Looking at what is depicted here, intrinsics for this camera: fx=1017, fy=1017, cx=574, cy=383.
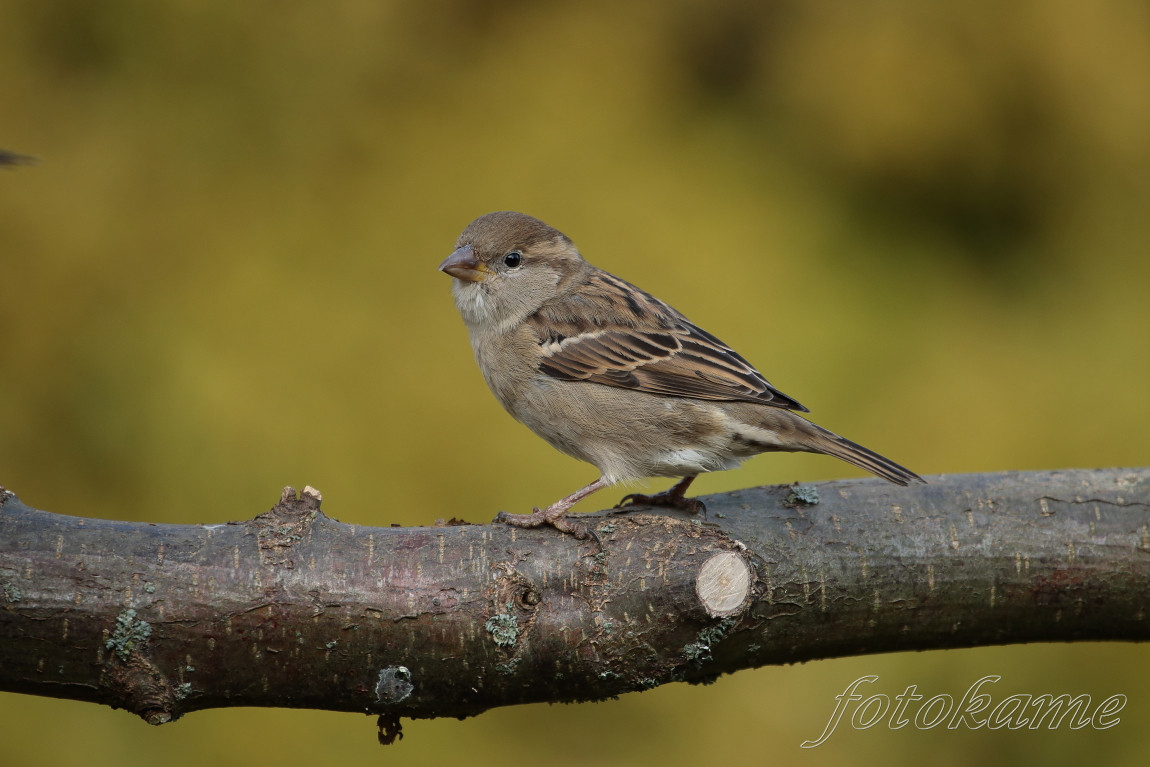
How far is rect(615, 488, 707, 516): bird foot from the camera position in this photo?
3688 mm

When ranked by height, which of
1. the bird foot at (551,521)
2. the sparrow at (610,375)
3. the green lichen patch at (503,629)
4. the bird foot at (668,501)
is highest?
the sparrow at (610,375)

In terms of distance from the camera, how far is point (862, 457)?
3.61 m

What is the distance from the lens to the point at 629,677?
306 centimetres

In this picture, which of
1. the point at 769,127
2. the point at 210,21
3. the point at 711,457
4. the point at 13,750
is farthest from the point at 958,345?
the point at 13,750

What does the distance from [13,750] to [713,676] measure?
11.5ft

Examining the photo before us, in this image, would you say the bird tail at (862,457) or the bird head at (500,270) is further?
the bird head at (500,270)

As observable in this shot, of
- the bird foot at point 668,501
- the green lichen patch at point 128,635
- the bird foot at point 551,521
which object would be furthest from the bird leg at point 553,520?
the green lichen patch at point 128,635

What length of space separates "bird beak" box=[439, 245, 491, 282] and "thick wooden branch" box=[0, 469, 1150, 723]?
161cm

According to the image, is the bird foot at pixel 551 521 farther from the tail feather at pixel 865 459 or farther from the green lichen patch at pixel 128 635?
the green lichen patch at pixel 128 635

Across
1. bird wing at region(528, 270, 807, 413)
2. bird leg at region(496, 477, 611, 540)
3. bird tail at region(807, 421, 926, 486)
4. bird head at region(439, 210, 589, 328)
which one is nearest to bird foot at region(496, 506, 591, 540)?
bird leg at region(496, 477, 611, 540)

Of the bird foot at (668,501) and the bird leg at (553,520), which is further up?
the bird foot at (668,501)

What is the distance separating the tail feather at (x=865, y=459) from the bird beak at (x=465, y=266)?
171cm

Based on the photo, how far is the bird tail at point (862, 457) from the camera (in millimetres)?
3523

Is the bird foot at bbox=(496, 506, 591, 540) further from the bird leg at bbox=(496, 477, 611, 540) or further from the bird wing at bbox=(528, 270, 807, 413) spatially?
the bird wing at bbox=(528, 270, 807, 413)
